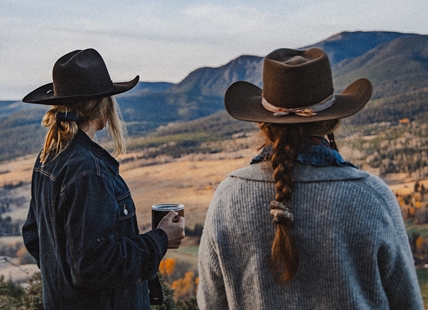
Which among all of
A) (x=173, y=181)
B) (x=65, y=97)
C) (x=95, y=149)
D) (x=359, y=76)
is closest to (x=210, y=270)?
(x=95, y=149)

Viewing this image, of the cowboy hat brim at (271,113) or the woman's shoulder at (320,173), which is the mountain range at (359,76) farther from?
the woman's shoulder at (320,173)

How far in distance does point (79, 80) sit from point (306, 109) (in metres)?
0.74

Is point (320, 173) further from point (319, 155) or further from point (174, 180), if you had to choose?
point (174, 180)

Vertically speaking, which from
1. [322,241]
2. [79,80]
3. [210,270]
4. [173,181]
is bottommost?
[173,181]

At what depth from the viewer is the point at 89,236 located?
1382mm

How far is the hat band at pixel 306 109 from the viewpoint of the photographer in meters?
1.21

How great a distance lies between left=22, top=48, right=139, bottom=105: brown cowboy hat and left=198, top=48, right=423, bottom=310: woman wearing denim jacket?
500mm

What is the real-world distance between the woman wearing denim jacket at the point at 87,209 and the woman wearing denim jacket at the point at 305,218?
0.94 feet

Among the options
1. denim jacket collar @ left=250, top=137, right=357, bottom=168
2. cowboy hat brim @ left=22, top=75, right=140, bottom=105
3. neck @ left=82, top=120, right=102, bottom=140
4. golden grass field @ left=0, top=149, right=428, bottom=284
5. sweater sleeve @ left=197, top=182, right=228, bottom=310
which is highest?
cowboy hat brim @ left=22, top=75, right=140, bottom=105

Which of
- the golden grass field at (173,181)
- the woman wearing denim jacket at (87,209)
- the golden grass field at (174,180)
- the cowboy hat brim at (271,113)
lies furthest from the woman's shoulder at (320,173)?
the golden grass field at (174,180)

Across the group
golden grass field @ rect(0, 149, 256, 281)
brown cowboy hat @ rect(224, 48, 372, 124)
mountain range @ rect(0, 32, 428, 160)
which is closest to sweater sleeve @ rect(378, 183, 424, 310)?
brown cowboy hat @ rect(224, 48, 372, 124)

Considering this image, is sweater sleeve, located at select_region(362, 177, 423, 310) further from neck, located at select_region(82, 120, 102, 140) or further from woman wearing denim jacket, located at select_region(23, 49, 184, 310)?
neck, located at select_region(82, 120, 102, 140)

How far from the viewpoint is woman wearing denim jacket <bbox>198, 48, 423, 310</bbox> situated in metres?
1.15

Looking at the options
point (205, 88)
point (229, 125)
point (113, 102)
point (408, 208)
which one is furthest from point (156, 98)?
point (113, 102)
